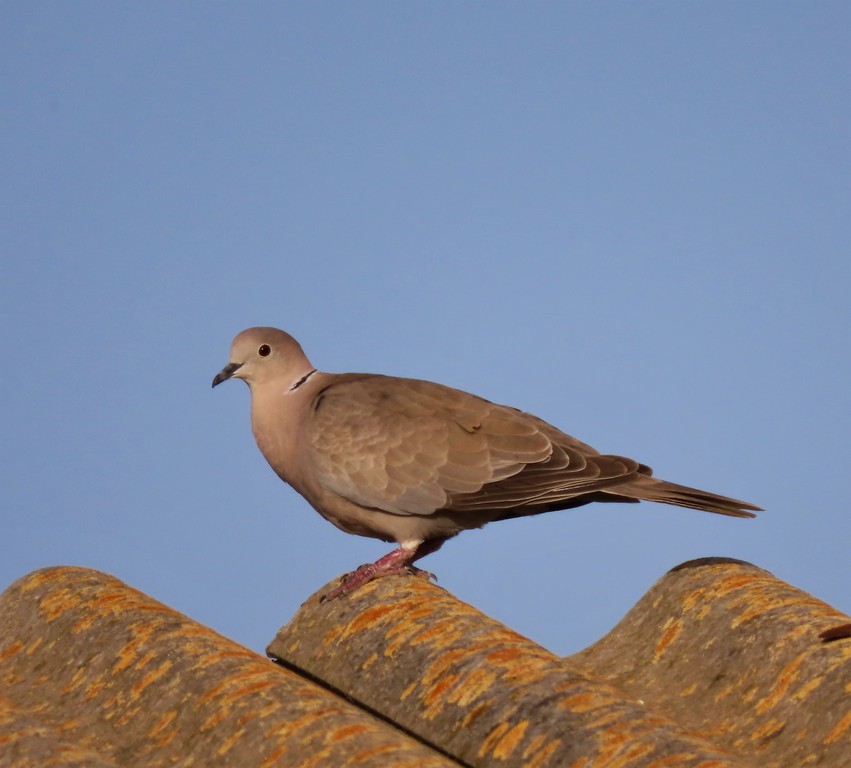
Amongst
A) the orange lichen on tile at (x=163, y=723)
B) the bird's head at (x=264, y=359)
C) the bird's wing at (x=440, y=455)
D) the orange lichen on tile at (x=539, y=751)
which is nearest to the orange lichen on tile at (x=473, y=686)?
the orange lichen on tile at (x=539, y=751)

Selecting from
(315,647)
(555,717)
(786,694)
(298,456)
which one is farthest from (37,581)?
(786,694)

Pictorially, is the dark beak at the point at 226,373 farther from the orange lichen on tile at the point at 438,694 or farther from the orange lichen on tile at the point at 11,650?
the orange lichen on tile at the point at 438,694

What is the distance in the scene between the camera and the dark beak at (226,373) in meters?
7.03

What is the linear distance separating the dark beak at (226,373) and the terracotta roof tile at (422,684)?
85.1 inches

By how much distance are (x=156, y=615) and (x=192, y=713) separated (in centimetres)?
70

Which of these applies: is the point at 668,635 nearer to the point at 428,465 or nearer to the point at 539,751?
the point at 539,751

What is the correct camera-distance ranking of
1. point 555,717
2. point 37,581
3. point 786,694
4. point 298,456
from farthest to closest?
point 298,456
point 37,581
point 786,694
point 555,717

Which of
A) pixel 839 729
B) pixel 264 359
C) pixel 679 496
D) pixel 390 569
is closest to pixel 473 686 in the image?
pixel 839 729

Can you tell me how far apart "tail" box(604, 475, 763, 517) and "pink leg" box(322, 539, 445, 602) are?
3.25 feet

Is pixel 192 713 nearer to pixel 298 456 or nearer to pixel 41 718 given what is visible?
pixel 41 718

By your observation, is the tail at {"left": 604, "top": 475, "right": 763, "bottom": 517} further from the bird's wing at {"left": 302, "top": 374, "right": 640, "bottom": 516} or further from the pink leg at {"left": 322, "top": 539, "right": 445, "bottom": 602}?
the pink leg at {"left": 322, "top": 539, "right": 445, "bottom": 602}

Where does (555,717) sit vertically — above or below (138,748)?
above

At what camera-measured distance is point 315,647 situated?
458 cm

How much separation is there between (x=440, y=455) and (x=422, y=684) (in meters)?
2.18
